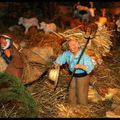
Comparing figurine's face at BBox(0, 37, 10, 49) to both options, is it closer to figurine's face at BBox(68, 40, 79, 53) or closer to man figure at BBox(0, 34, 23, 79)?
man figure at BBox(0, 34, 23, 79)

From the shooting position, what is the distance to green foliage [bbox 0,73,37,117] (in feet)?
19.4

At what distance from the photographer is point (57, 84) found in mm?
6871

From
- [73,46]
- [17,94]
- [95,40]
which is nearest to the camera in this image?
[17,94]

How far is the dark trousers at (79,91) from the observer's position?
6.20 meters

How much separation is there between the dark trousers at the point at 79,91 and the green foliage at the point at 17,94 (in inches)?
25.8

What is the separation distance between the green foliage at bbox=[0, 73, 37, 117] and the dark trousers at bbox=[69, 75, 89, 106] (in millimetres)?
656

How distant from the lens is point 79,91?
20.5 ft

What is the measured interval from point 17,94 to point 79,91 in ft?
2.82

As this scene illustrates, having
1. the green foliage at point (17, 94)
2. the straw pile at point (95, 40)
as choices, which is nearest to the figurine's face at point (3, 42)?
the green foliage at point (17, 94)

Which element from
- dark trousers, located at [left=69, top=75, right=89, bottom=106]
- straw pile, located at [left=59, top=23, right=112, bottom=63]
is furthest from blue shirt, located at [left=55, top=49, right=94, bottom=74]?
straw pile, located at [left=59, top=23, right=112, bottom=63]

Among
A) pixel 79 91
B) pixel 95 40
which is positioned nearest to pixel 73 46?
pixel 79 91

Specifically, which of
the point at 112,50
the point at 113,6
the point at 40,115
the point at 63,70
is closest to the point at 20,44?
the point at 63,70

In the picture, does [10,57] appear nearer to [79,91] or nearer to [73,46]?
[73,46]

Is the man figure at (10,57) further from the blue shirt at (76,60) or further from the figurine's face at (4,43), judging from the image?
the blue shirt at (76,60)
